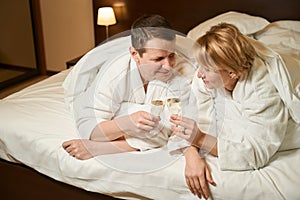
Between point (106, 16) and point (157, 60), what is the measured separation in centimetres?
158

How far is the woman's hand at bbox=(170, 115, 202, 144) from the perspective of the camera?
114 centimetres

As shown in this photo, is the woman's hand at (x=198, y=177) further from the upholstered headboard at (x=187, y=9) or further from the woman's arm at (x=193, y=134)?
the upholstered headboard at (x=187, y=9)

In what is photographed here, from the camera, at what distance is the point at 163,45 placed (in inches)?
49.4

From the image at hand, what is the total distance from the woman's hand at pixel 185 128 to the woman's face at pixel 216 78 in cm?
16

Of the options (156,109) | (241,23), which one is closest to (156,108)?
(156,109)

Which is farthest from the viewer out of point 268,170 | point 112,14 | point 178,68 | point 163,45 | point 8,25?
point 8,25

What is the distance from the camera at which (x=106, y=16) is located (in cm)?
273

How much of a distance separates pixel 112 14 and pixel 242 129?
1814 mm

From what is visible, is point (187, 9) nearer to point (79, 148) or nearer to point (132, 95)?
point (132, 95)

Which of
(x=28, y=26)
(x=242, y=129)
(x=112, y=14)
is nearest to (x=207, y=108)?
(x=242, y=129)

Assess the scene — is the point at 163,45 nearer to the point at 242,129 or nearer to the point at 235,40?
the point at 235,40

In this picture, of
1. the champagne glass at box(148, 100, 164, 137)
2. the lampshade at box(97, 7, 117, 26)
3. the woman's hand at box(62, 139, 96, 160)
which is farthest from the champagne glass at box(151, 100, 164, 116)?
the lampshade at box(97, 7, 117, 26)

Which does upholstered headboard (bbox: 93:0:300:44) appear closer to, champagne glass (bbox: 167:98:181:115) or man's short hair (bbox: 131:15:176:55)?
man's short hair (bbox: 131:15:176:55)

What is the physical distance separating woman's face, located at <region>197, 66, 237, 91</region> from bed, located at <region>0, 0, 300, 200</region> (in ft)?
0.67
